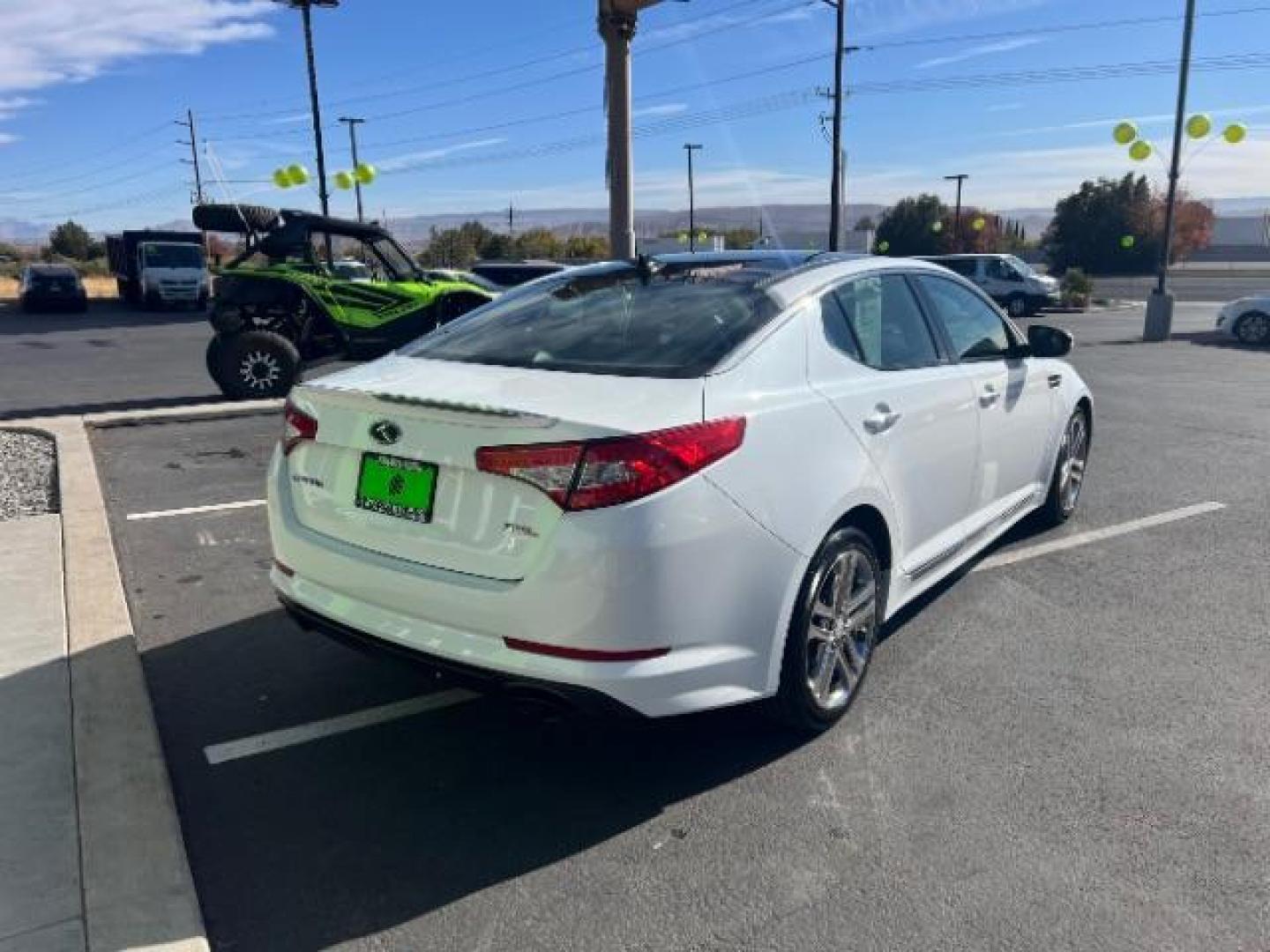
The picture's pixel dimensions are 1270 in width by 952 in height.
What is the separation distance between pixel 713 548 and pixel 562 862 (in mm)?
943

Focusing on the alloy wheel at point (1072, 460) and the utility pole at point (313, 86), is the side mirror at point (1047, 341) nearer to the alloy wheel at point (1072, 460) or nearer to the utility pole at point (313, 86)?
the alloy wheel at point (1072, 460)

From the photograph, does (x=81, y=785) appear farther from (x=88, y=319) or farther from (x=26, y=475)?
(x=88, y=319)

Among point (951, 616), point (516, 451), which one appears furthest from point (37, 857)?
point (951, 616)

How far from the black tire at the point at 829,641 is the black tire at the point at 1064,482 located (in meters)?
2.44

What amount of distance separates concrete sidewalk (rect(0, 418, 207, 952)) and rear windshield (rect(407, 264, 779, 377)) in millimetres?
1621

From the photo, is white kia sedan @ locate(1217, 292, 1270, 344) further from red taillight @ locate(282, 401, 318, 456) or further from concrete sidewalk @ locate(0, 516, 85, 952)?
concrete sidewalk @ locate(0, 516, 85, 952)

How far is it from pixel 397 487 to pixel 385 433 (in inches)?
6.5

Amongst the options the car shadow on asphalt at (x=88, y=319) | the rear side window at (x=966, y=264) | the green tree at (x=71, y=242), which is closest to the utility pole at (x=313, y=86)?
the car shadow on asphalt at (x=88, y=319)

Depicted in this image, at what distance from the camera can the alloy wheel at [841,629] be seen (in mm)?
3236

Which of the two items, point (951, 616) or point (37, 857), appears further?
point (951, 616)

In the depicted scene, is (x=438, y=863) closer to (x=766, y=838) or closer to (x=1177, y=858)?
(x=766, y=838)

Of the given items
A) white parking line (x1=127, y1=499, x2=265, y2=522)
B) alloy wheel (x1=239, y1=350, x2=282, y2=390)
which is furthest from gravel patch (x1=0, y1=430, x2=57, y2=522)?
alloy wheel (x1=239, y1=350, x2=282, y2=390)

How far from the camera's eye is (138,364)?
49.8 feet

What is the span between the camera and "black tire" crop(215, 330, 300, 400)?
10203mm
